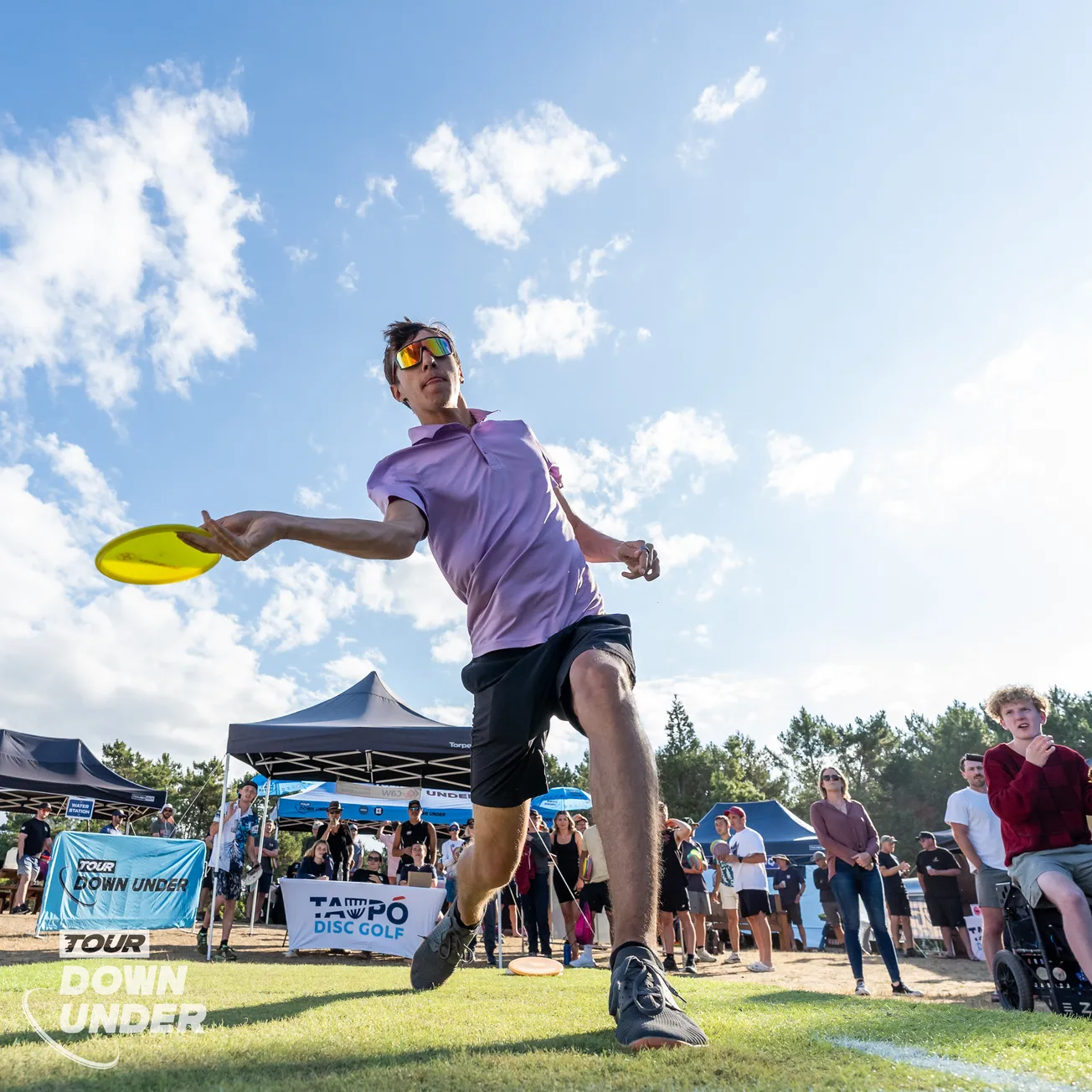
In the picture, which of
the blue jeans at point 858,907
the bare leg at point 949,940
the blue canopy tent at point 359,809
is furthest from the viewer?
the blue canopy tent at point 359,809

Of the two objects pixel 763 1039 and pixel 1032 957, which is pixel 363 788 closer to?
pixel 1032 957

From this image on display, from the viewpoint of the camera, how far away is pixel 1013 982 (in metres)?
4.36

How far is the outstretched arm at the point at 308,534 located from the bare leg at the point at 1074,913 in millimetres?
3637

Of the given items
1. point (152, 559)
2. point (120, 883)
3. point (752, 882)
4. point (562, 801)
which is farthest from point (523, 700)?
point (562, 801)

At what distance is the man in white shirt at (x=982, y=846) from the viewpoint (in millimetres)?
6031

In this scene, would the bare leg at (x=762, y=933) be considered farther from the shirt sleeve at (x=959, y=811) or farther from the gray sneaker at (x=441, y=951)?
the gray sneaker at (x=441, y=951)

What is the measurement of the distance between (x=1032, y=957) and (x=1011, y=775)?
3.09 feet

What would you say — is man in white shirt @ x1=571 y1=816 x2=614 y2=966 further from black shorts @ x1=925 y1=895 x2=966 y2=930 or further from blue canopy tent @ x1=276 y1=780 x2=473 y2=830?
blue canopy tent @ x1=276 y1=780 x2=473 y2=830

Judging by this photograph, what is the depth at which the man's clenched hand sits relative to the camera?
9.95 ft

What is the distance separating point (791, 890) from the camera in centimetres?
1767

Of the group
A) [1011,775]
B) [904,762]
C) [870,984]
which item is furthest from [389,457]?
[904,762]

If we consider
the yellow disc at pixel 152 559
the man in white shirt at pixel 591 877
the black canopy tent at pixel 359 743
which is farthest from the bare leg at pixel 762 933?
the yellow disc at pixel 152 559

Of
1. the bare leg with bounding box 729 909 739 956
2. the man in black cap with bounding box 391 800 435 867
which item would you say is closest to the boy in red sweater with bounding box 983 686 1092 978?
the bare leg with bounding box 729 909 739 956

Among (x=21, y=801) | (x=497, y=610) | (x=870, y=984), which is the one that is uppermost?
(x=21, y=801)
